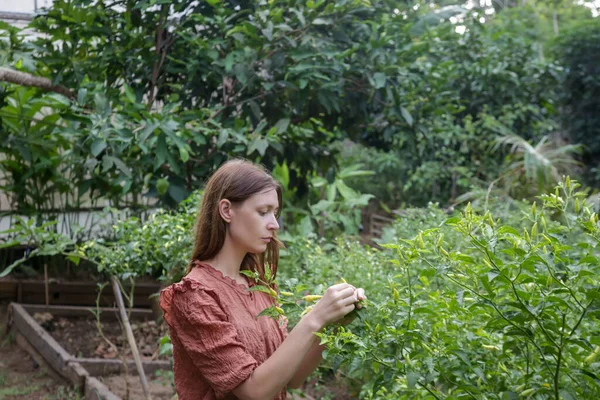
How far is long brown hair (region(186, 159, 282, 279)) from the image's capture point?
2.46m

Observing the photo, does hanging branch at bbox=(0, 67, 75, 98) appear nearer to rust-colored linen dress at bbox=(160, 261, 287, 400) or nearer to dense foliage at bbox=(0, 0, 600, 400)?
dense foliage at bbox=(0, 0, 600, 400)

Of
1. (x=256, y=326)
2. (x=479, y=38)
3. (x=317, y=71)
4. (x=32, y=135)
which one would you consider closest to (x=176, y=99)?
(x=317, y=71)

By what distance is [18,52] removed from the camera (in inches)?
212

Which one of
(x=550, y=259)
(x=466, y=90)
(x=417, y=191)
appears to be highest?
(x=550, y=259)

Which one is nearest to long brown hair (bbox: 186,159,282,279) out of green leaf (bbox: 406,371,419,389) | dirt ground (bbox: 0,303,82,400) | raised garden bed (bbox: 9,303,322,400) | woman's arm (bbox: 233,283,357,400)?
woman's arm (bbox: 233,283,357,400)

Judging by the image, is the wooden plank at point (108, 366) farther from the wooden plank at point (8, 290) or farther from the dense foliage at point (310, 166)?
the wooden plank at point (8, 290)

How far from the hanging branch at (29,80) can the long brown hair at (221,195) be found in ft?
10.1

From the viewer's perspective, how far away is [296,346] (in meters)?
2.12

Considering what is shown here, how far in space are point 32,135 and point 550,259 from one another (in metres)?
4.90

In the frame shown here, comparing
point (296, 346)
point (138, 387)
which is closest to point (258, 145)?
point (138, 387)

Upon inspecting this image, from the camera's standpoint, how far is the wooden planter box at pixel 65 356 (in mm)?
5113

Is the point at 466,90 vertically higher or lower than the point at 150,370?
higher

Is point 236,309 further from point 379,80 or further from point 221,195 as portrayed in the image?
point 379,80

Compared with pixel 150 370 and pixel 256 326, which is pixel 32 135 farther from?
pixel 256 326
